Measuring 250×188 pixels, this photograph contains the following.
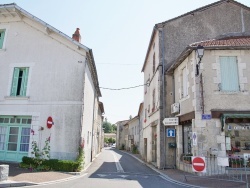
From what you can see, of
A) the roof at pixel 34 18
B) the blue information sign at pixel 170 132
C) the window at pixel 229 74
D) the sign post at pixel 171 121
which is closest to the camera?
the window at pixel 229 74

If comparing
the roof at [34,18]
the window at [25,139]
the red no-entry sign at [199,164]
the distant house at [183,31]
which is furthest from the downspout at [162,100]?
the window at [25,139]

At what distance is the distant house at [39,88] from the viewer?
12.6 metres

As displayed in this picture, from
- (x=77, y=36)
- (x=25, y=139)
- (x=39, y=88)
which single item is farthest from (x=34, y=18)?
(x=25, y=139)

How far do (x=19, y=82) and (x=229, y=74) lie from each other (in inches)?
458

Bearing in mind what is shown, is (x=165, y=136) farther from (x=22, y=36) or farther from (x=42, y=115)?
(x=22, y=36)

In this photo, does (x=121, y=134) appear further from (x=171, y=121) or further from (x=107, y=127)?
(x=107, y=127)

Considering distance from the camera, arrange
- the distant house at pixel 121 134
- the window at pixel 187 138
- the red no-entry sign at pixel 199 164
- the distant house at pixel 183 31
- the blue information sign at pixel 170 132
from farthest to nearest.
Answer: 1. the distant house at pixel 121 134
2. the distant house at pixel 183 31
3. the blue information sign at pixel 170 132
4. the window at pixel 187 138
5. the red no-entry sign at pixel 199 164

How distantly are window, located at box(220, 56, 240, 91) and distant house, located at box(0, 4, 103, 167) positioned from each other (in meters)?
7.28

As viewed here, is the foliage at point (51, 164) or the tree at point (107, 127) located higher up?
the tree at point (107, 127)

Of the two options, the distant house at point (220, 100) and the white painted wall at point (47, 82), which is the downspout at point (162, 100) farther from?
the white painted wall at point (47, 82)

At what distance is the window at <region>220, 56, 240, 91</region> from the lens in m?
11.1

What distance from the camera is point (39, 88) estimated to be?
43.8 feet

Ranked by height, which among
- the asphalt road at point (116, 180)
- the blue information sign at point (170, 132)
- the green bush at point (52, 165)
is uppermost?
the blue information sign at point (170, 132)

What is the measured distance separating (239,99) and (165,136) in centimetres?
530
